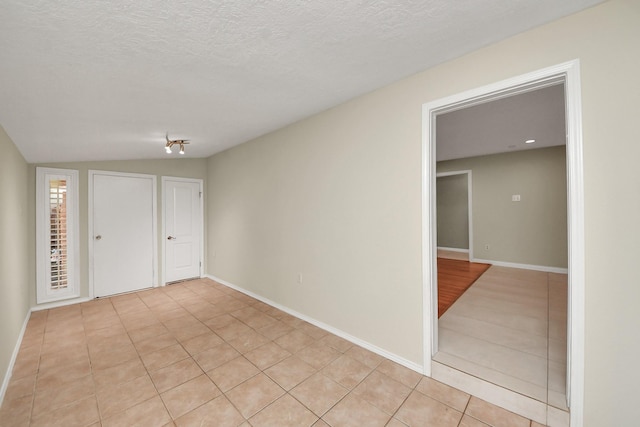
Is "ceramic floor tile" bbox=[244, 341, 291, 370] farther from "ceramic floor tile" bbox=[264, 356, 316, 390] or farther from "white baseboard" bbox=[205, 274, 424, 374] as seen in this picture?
"white baseboard" bbox=[205, 274, 424, 374]

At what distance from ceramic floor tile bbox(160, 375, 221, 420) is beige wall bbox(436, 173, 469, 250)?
22.1ft

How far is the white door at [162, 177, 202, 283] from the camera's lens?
4.73 m

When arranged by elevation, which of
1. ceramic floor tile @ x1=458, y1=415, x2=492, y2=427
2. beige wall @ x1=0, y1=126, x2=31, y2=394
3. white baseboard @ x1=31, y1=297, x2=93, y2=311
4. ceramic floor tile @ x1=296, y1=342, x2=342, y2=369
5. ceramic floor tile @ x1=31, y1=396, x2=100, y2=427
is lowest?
ceramic floor tile @ x1=31, y1=396, x2=100, y2=427

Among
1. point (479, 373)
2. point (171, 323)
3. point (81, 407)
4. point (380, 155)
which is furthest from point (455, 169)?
point (81, 407)

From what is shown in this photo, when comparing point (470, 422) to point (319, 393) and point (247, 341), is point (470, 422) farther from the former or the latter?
point (247, 341)

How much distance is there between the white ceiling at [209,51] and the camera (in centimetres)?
119

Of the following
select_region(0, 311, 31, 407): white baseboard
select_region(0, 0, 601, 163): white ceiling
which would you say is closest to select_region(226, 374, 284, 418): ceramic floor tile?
select_region(0, 311, 31, 407): white baseboard

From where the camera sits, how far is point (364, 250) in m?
2.55

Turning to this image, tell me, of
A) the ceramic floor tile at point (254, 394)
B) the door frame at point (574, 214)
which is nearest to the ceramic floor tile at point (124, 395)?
the ceramic floor tile at point (254, 394)

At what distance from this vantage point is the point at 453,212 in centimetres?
709

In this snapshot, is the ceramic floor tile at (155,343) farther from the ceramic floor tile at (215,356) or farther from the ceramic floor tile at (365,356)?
the ceramic floor tile at (365,356)

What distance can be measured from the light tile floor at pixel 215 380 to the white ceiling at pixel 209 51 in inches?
83.3

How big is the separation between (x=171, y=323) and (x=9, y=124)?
2417 mm

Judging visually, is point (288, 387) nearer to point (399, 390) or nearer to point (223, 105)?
point (399, 390)
